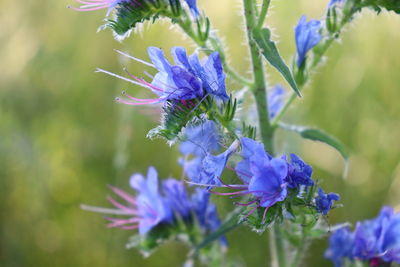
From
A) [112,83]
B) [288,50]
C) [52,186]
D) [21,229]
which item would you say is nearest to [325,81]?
[288,50]

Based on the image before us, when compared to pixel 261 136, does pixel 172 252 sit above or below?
below

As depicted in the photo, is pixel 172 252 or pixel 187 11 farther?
pixel 172 252

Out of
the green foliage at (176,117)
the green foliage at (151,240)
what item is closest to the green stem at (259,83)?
the green foliage at (176,117)

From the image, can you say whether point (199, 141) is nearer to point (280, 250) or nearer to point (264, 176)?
point (264, 176)

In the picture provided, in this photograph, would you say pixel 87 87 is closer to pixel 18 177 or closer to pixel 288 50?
pixel 18 177

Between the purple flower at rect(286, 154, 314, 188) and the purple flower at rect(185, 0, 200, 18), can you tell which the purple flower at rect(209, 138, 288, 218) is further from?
the purple flower at rect(185, 0, 200, 18)

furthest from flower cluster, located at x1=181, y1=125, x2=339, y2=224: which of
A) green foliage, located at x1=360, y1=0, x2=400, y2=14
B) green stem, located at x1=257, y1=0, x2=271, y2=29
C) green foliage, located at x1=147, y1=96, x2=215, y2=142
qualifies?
green foliage, located at x1=360, y1=0, x2=400, y2=14

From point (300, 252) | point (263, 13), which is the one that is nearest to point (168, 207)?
point (300, 252)
